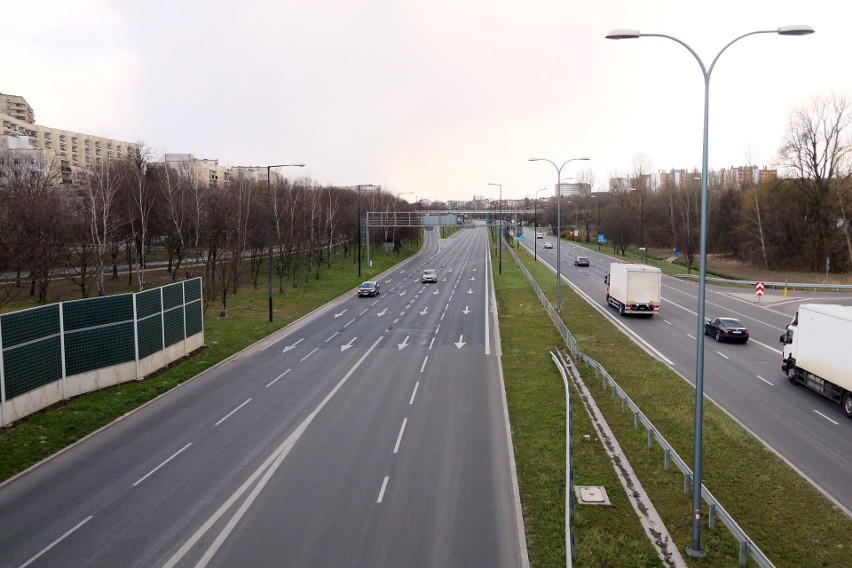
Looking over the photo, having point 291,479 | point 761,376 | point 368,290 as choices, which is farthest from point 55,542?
point 368,290

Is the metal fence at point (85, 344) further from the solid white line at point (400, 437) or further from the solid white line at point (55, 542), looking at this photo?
the solid white line at point (400, 437)

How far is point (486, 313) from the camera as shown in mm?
42812

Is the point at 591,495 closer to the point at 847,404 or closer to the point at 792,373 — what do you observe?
the point at 847,404

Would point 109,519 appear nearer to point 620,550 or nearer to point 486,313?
point 620,550

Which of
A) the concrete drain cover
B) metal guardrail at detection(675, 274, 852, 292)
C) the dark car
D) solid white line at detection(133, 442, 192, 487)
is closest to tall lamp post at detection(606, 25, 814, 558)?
the concrete drain cover

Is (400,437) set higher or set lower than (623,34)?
lower

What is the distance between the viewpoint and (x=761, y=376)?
24.5 m

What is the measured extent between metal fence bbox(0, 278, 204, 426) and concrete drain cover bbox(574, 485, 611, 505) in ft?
54.1

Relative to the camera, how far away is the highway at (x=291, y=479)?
37.1 ft

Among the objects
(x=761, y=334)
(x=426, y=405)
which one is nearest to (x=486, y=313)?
(x=761, y=334)

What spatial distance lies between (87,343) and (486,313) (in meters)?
26.4

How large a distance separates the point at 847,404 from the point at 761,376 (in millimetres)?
5286

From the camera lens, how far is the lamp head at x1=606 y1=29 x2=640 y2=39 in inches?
466

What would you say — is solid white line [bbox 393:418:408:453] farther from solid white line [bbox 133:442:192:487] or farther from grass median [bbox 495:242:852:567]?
solid white line [bbox 133:442:192:487]
